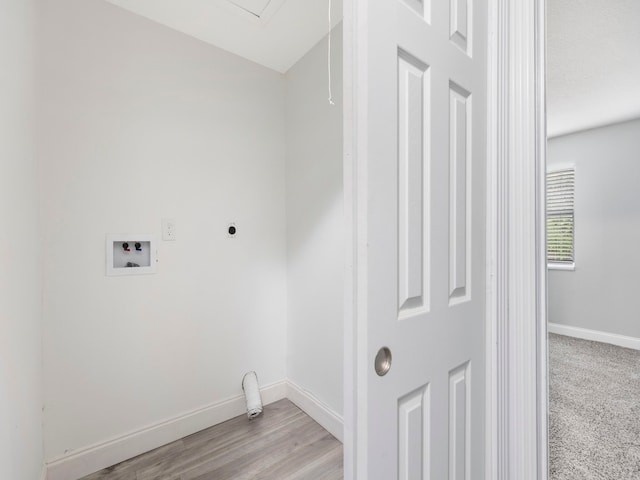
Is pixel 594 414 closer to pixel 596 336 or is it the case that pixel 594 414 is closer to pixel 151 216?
pixel 596 336

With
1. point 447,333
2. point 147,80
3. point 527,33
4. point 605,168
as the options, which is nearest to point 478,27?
point 527,33

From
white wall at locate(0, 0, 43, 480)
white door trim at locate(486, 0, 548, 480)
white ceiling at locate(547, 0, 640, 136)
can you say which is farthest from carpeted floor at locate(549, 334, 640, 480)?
white ceiling at locate(547, 0, 640, 136)

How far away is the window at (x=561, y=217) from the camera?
3.86 metres

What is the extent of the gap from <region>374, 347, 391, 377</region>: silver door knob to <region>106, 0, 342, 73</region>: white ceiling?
1872 mm

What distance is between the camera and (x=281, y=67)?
89.0 inches

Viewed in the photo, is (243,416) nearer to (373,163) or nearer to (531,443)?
(531,443)

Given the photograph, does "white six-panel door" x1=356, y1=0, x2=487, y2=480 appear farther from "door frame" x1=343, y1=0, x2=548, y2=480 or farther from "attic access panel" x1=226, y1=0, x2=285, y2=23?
"attic access panel" x1=226, y1=0, x2=285, y2=23

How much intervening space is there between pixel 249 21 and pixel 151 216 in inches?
53.0

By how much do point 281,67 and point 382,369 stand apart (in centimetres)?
234

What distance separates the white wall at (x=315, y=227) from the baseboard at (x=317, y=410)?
4cm

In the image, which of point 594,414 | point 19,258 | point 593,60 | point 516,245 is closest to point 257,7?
point 19,258

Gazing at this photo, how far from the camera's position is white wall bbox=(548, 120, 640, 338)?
333 centimetres

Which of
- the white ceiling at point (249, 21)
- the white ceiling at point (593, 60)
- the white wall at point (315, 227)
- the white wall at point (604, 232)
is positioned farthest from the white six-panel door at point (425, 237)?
the white wall at point (604, 232)

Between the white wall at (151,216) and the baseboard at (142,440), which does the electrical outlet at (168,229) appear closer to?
the white wall at (151,216)
